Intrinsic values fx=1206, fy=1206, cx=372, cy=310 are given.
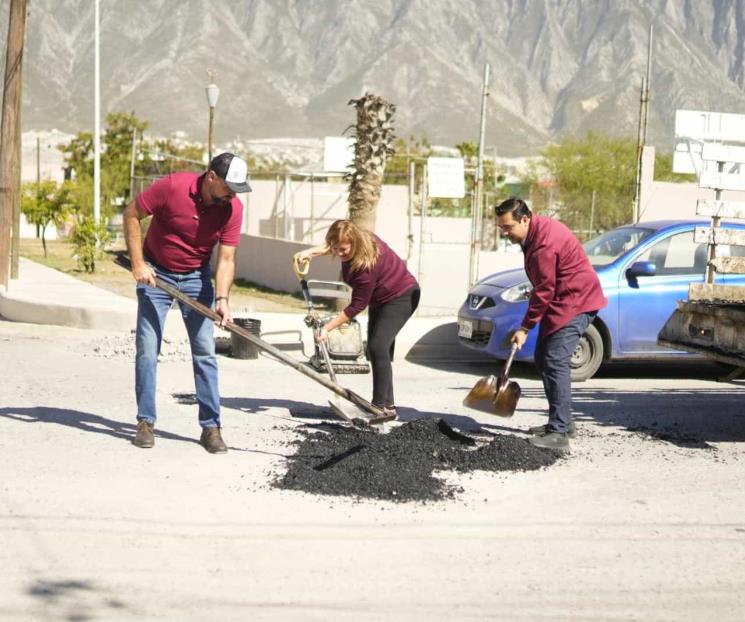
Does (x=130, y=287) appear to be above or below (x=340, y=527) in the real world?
below

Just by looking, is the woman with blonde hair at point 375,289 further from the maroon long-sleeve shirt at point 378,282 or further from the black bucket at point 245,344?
the black bucket at point 245,344

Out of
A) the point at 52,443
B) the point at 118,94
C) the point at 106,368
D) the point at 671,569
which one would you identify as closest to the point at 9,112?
the point at 106,368

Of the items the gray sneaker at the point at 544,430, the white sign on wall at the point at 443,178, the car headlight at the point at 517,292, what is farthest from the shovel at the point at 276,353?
the white sign on wall at the point at 443,178

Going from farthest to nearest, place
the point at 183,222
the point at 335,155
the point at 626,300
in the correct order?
the point at 335,155
the point at 626,300
the point at 183,222

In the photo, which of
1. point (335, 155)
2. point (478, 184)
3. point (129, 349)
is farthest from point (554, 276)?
point (335, 155)

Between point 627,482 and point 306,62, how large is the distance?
171 metres

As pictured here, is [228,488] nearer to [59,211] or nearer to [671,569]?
[671,569]

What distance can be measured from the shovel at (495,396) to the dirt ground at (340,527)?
22.4 inches

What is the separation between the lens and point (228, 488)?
6922 mm

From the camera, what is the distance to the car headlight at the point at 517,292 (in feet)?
39.3

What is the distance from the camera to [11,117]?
62.7 ft

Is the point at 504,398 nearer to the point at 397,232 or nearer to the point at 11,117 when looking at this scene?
the point at 11,117

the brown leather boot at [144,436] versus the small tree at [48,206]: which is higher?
the small tree at [48,206]

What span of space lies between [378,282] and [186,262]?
1.59 m
